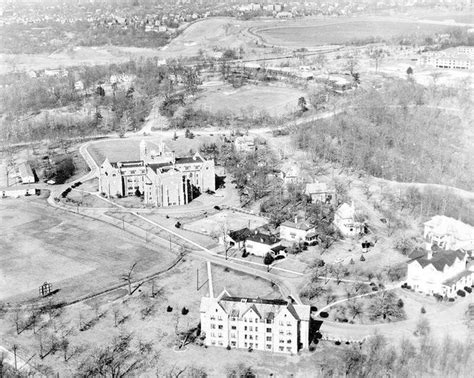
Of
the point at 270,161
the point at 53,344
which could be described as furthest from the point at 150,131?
the point at 53,344

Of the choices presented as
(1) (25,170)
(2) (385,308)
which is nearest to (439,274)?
(2) (385,308)

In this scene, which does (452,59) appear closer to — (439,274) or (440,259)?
(440,259)

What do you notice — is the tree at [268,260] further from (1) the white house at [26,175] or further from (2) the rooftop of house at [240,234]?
(1) the white house at [26,175]

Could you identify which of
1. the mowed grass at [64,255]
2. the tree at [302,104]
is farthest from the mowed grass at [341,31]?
the mowed grass at [64,255]

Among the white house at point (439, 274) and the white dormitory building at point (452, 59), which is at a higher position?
the white dormitory building at point (452, 59)

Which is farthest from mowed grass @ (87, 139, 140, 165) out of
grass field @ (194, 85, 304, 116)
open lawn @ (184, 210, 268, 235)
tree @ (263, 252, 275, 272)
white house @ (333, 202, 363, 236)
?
tree @ (263, 252, 275, 272)

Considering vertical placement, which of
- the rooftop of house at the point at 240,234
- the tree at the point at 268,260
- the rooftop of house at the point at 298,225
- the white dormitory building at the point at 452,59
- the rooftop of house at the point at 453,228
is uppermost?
the white dormitory building at the point at 452,59
